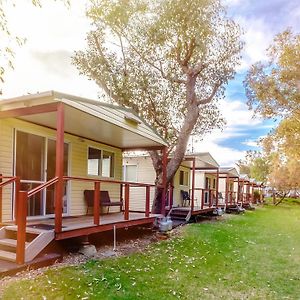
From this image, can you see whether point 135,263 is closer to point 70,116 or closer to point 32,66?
point 70,116

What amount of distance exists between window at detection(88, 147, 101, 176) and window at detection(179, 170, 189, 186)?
8.66m

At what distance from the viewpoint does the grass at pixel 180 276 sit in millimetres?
4930

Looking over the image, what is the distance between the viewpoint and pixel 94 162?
36.7 feet

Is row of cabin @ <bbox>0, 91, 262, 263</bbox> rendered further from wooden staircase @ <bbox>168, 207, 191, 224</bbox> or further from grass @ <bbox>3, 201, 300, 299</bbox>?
wooden staircase @ <bbox>168, 207, 191, 224</bbox>

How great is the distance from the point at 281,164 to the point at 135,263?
95.7 feet

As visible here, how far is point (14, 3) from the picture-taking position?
529 centimetres

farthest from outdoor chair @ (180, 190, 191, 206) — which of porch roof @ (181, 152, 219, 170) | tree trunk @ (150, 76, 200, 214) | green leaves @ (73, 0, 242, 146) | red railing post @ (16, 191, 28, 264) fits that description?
red railing post @ (16, 191, 28, 264)

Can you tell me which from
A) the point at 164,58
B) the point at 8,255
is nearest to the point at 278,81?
the point at 164,58

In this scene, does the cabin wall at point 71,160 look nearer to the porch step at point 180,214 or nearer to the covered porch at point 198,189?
the porch step at point 180,214

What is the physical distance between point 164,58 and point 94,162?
21.0ft

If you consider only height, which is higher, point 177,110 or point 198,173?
point 177,110

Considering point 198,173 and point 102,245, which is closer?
point 102,245

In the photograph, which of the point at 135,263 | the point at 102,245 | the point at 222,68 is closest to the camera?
the point at 135,263

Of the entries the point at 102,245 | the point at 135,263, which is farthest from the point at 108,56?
the point at 135,263
